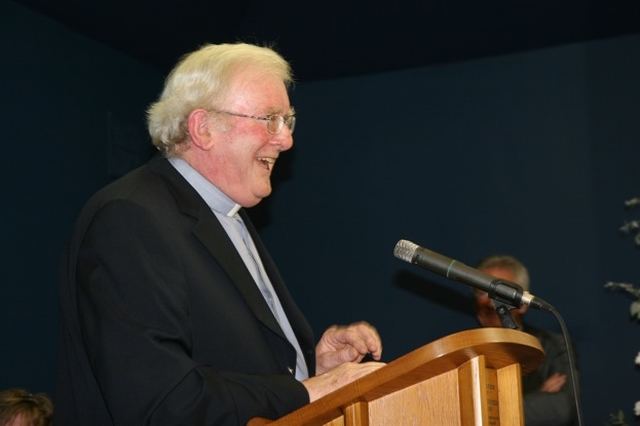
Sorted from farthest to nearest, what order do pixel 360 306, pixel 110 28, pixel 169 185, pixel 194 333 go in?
1. pixel 360 306
2. pixel 110 28
3. pixel 169 185
4. pixel 194 333

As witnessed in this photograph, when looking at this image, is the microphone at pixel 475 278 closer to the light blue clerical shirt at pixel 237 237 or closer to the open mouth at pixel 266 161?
the light blue clerical shirt at pixel 237 237

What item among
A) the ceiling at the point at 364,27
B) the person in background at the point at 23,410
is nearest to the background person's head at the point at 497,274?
the ceiling at the point at 364,27

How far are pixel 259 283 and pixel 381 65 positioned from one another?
13.4ft

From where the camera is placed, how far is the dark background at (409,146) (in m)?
5.32

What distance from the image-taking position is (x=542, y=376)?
4.76 metres

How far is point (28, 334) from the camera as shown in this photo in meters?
4.83

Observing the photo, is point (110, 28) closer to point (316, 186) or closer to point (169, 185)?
point (316, 186)

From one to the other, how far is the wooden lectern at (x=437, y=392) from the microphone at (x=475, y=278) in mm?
290

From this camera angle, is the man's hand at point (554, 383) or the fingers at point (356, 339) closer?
the fingers at point (356, 339)

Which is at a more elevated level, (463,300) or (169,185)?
(463,300)

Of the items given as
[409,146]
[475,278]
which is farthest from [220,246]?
[409,146]

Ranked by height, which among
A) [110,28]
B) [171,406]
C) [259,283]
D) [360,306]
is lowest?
[171,406]

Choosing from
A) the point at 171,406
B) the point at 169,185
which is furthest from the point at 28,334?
the point at 171,406

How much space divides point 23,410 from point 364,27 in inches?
133
